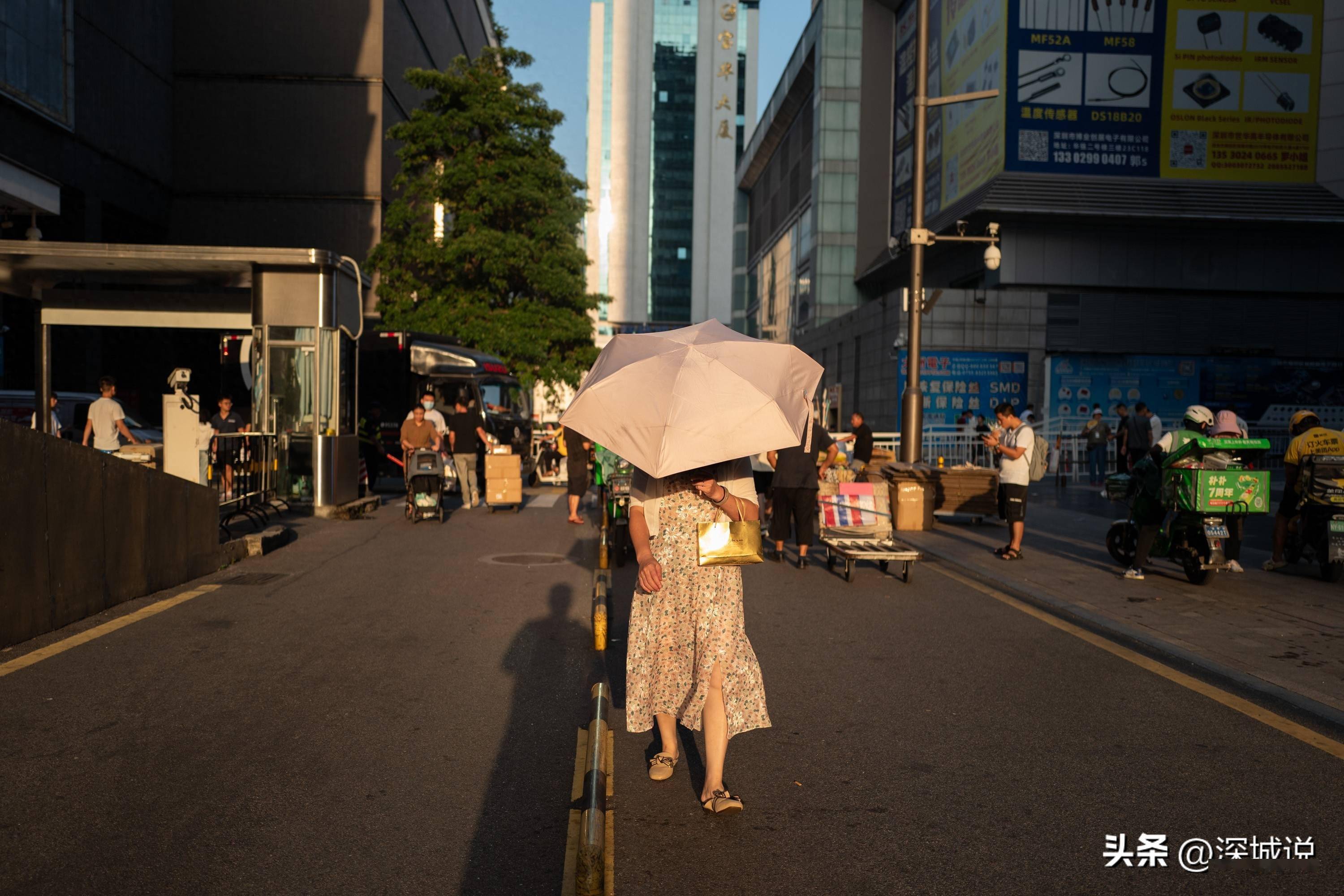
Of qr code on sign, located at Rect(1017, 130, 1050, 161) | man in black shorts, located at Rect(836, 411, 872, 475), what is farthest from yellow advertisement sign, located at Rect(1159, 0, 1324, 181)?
man in black shorts, located at Rect(836, 411, 872, 475)

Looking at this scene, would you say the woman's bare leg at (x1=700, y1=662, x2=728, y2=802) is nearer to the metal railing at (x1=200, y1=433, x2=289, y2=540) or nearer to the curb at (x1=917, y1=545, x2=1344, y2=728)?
the curb at (x1=917, y1=545, x2=1344, y2=728)

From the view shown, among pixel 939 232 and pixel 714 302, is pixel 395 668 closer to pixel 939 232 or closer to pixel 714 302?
pixel 939 232

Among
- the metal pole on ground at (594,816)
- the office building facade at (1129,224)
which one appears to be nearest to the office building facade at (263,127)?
the office building facade at (1129,224)

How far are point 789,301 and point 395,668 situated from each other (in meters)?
60.7

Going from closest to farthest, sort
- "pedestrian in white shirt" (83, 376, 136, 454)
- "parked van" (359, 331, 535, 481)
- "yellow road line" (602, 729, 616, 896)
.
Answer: "yellow road line" (602, 729, 616, 896) → "pedestrian in white shirt" (83, 376, 136, 454) → "parked van" (359, 331, 535, 481)

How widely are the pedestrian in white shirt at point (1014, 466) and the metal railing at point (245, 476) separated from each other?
894 cm

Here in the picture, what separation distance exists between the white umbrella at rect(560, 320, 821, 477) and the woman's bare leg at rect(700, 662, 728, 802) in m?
0.93

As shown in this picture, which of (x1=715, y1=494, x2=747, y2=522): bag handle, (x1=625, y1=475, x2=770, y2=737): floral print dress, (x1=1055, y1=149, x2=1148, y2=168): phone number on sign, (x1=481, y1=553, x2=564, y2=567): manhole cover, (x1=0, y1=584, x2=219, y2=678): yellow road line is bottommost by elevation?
(x1=481, y1=553, x2=564, y2=567): manhole cover

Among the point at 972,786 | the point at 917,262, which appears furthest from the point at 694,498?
the point at 917,262

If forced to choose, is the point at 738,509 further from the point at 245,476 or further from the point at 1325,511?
the point at 245,476

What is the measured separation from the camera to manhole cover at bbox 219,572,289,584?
9789 millimetres

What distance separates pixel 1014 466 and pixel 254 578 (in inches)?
326

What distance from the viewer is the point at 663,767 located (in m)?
4.54

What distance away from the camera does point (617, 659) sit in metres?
6.87
